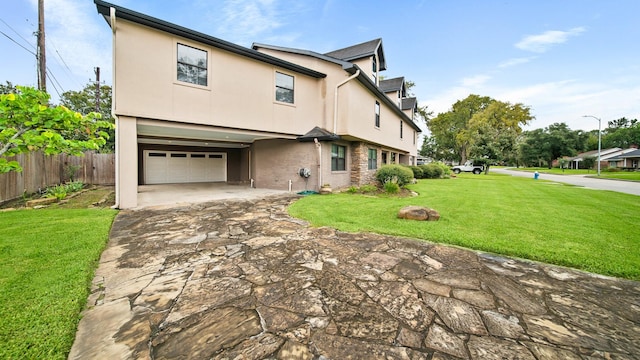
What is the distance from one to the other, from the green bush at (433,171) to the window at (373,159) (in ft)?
21.2

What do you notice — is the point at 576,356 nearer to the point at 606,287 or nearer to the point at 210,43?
the point at 606,287

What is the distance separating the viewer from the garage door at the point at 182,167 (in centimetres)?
1457

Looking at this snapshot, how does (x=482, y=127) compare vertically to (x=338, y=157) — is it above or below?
above

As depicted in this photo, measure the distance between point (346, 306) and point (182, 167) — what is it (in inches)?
641

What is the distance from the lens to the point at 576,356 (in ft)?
5.65

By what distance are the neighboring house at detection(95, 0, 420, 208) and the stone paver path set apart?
205 inches

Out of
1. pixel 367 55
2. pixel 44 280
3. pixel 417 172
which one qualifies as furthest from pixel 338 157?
pixel 44 280

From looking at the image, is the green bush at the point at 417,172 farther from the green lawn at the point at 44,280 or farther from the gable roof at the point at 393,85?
the green lawn at the point at 44,280

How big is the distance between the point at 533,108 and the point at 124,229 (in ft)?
157

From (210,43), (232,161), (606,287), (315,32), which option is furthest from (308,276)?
(315,32)

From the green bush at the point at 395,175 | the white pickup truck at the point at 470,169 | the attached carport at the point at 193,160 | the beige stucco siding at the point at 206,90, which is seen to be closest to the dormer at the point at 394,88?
the beige stucco siding at the point at 206,90

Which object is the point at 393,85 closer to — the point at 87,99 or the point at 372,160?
the point at 372,160

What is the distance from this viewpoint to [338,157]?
40.8 feet

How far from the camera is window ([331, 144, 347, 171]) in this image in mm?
12012
